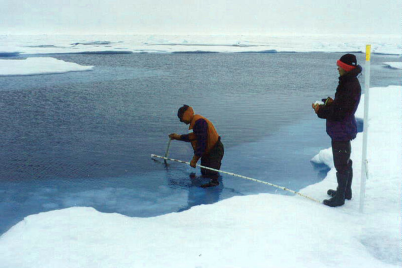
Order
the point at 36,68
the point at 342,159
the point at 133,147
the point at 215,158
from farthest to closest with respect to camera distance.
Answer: the point at 36,68 → the point at 133,147 → the point at 215,158 → the point at 342,159

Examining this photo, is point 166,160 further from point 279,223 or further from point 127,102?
point 127,102

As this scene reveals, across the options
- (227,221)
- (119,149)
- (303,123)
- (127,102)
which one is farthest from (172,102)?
(227,221)

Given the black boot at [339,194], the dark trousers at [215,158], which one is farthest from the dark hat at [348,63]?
the dark trousers at [215,158]

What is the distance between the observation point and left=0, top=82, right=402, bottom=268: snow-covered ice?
8.21 feet

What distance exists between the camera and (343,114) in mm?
3164

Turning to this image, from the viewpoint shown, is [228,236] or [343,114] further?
[343,114]

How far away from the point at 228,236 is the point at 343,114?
4.53ft

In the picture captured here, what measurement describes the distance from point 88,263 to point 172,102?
8305 millimetres

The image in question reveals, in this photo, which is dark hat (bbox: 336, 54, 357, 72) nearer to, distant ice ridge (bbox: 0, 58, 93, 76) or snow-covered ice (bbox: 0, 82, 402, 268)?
snow-covered ice (bbox: 0, 82, 402, 268)

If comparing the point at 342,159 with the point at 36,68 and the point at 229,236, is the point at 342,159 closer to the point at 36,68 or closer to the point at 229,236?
the point at 229,236

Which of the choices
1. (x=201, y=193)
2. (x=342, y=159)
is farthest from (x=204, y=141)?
(x=342, y=159)

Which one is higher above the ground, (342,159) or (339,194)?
(342,159)

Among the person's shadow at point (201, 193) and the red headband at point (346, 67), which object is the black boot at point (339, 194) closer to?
the red headband at point (346, 67)

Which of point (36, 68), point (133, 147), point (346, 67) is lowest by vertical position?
point (133, 147)
